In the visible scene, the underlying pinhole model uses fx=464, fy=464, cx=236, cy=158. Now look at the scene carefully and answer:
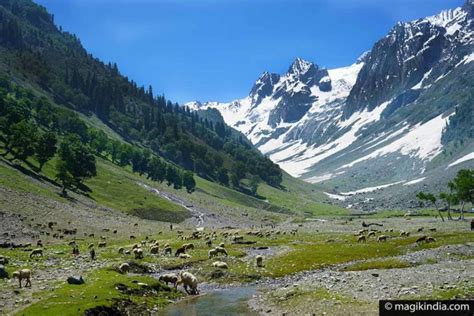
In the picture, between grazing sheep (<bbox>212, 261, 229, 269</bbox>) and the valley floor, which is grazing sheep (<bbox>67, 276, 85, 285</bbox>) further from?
grazing sheep (<bbox>212, 261, 229, 269</bbox>)

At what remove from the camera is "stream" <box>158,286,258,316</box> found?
37.7 metres

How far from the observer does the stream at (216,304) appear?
37719 millimetres

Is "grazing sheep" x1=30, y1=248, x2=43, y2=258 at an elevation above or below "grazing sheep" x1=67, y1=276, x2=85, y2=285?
below

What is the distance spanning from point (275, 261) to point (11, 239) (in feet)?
138

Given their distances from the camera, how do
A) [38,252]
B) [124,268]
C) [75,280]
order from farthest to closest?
[38,252], [124,268], [75,280]

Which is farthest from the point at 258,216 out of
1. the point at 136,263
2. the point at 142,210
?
the point at 136,263

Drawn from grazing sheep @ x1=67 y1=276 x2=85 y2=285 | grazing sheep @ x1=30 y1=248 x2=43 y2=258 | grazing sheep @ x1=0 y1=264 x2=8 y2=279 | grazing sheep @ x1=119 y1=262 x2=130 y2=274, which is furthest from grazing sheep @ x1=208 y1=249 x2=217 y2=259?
grazing sheep @ x1=0 y1=264 x2=8 y2=279

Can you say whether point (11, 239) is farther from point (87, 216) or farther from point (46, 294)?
point (46, 294)

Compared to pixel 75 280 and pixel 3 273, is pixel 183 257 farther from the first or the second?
pixel 3 273

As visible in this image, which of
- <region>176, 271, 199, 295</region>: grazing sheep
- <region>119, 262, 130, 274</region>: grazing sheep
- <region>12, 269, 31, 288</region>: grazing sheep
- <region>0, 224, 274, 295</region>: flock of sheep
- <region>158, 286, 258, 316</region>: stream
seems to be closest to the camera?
<region>158, 286, 258, 316</region>: stream

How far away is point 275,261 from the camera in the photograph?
2453 inches

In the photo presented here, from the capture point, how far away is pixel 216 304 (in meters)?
41.0

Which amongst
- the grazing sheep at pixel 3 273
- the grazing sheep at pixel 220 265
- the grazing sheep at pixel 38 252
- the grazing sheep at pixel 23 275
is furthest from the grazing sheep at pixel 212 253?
the grazing sheep at pixel 23 275

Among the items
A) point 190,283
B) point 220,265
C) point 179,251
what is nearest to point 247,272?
point 220,265
